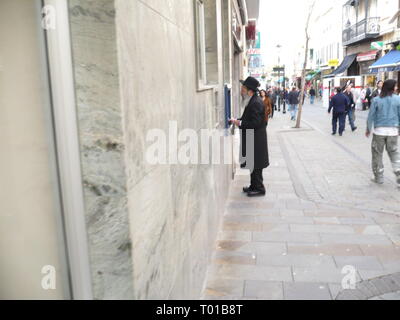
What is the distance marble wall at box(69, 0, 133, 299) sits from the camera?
5.51ft

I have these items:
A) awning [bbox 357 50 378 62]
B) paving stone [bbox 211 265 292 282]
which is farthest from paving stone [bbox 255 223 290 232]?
awning [bbox 357 50 378 62]

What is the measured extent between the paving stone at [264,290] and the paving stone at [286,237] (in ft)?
3.71

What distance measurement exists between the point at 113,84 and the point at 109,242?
25.9 inches

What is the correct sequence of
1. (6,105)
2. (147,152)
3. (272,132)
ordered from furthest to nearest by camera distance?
(272,132) < (147,152) < (6,105)

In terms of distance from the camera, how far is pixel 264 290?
3762 millimetres

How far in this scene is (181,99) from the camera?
2922 mm

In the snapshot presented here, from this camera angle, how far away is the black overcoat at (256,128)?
21.3 ft

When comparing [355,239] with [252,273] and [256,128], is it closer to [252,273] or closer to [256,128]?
[252,273]

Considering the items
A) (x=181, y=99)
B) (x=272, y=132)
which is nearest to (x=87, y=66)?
(x=181, y=99)

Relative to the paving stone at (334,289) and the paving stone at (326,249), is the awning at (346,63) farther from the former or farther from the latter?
the paving stone at (334,289)

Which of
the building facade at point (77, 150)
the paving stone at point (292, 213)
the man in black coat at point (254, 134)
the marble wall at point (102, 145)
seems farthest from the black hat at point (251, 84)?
the marble wall at point (102, 145)

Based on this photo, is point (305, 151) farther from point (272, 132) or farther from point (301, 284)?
point (301, 284)

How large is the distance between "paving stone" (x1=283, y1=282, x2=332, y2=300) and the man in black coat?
312 centimetres

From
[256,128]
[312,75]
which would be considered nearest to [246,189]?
[256,128]
